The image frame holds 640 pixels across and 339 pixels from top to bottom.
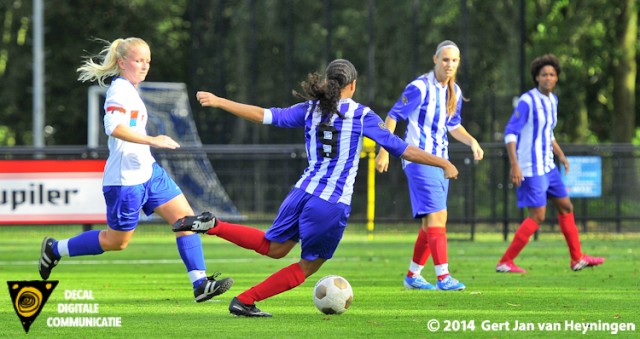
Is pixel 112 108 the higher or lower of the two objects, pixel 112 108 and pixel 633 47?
the lower

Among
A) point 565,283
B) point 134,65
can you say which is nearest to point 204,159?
point 565,283

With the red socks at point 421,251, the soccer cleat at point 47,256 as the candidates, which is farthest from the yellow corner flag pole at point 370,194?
the soccer cleat at point 47,256

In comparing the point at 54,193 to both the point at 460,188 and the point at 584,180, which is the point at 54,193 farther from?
the point at 584,180

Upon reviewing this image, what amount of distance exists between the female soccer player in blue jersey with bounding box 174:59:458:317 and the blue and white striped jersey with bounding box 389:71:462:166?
2.54 metres

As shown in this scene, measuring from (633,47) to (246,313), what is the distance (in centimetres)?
2358

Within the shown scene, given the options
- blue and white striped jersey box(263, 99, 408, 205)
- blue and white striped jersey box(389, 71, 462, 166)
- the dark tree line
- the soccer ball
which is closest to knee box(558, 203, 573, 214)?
blue and white striped jersey box(389, 71, 462, 166)

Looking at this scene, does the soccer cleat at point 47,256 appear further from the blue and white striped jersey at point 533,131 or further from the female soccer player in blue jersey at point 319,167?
the blue and white striped jersey at point 533,131

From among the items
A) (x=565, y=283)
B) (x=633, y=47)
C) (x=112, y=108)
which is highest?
(x=633, y=47)

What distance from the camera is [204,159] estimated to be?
805 inches

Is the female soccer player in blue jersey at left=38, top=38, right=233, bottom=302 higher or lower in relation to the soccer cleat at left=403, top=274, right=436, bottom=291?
higher

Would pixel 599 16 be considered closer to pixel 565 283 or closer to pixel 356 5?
pixel 356 5

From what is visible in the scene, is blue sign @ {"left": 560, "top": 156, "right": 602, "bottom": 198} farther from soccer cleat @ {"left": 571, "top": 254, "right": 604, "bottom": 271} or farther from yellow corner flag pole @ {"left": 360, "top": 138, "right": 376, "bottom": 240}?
soccer cleat @ {"left": 571, "top": 254, "right": 604, "bottom": 271}

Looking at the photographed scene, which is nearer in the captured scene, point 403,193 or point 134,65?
point 134,65

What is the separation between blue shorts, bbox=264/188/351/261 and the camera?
874 centimetres
